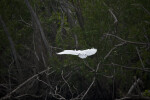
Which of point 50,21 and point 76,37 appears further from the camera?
point 50,21

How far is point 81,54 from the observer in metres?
3.96

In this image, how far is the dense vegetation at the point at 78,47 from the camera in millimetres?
4848

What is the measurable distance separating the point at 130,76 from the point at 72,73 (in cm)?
130

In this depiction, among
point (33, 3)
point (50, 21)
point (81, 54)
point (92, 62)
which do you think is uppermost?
point (33, 3)

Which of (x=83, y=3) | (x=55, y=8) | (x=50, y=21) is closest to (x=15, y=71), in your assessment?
(x=50, y=21)

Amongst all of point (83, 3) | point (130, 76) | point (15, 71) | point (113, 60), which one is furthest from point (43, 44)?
point (130, 76)

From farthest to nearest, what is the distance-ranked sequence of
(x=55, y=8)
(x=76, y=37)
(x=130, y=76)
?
1. (x=55, y=8)
2. (x=76, y=37)
3. (x=130, y=76)

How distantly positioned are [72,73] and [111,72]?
3.05ft

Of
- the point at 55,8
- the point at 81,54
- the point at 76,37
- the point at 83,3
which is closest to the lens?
the point at 81,54

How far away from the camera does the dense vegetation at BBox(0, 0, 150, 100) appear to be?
4848 millimetres

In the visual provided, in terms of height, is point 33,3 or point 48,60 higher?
point 33,3

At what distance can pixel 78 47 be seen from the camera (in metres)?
5.70

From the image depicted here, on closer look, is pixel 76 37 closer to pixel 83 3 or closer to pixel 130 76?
pixel 83 3

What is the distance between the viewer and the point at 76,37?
5859 millimetres
